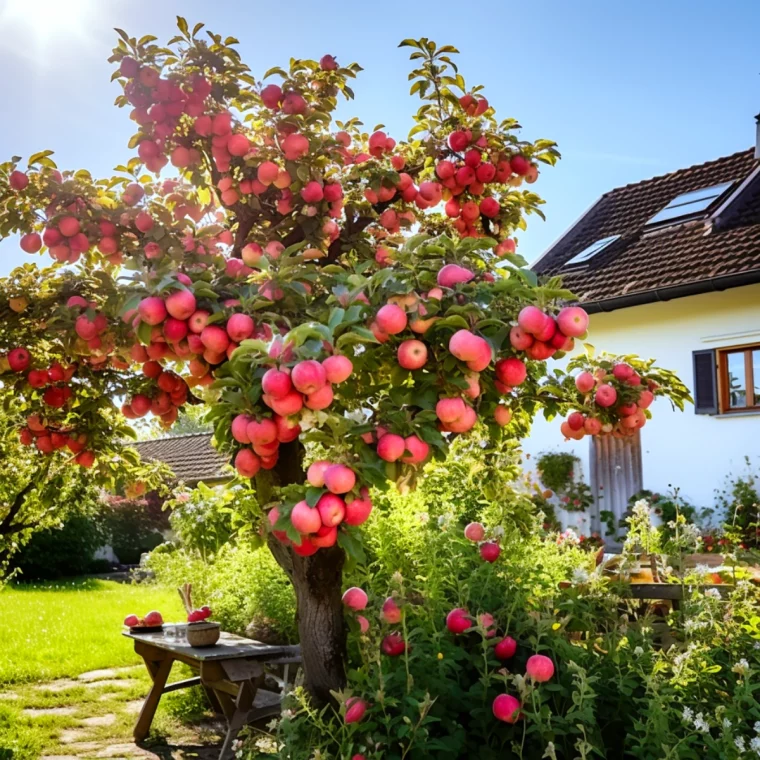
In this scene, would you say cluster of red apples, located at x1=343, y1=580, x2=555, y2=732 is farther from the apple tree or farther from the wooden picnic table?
the wooden picnic table

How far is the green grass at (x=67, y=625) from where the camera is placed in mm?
7703

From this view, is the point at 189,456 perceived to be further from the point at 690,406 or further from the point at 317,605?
the point at 317,605

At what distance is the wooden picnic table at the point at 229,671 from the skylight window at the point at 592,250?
24.0 ft

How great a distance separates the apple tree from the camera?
6.50 ft

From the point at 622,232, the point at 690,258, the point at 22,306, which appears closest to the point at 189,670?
the point at 22,306

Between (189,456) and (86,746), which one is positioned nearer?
(86,746)

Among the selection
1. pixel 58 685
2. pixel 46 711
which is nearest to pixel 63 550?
pixel 58 685

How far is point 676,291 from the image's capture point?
881cm

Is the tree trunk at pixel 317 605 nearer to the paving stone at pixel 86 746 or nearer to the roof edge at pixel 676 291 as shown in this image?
the paving stone at pixel 86 746

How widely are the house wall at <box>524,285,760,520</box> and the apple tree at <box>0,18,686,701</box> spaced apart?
518 centimetres

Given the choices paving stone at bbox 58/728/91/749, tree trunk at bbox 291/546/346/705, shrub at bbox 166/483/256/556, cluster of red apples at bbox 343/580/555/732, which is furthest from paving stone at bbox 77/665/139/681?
cluster of red apples at bbox 343/580/555/732

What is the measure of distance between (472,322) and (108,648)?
25.2 feet

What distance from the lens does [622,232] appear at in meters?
11.5

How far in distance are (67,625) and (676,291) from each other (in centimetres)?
808
